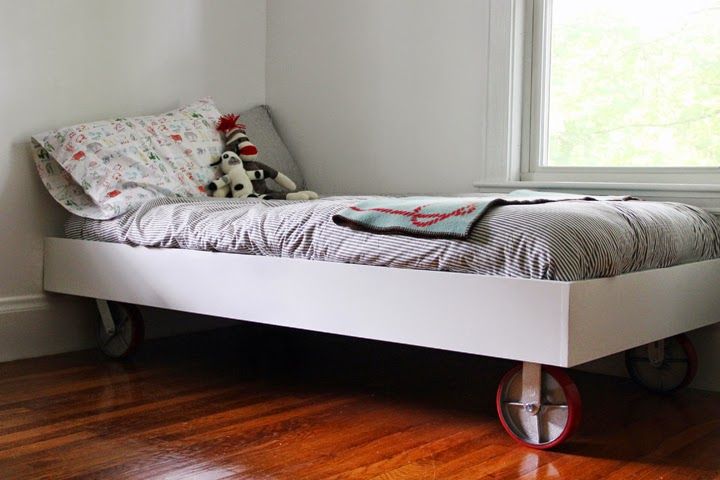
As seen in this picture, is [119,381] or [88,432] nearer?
[88,432]

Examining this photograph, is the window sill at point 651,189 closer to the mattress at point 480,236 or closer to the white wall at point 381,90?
the mattress at point 480,236

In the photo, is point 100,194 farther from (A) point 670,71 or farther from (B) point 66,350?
(A) point 670,71

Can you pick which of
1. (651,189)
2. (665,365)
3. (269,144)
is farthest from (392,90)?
(665,365)

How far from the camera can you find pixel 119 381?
243 centimetres

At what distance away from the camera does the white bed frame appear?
175 cm

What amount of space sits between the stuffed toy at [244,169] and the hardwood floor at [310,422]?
52cm

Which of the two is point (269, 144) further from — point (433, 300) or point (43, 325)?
point (433, 300)

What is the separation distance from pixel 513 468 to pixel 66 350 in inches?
65.5

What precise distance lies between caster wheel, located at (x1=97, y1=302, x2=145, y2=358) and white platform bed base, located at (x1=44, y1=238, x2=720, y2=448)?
0.55 feet

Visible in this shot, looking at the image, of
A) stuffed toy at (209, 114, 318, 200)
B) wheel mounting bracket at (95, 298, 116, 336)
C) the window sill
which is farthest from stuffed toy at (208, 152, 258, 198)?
the window sill

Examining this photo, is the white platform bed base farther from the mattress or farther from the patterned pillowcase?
the patterned pillowcase

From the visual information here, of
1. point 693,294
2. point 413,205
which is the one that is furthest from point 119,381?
point 693,294

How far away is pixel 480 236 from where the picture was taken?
1.82m

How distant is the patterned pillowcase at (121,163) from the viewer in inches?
102
